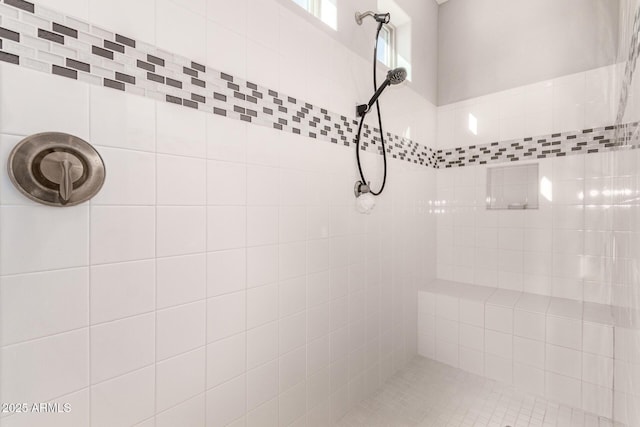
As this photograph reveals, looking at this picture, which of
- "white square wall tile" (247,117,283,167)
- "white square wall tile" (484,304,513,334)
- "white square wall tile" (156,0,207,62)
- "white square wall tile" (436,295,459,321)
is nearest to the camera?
"white square wall tile" (156,0,207,62)

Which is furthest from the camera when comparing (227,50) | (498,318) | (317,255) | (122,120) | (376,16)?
(498,318)

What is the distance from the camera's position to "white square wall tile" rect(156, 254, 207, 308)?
0.95 metres

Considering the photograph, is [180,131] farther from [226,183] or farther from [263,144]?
[263,144]

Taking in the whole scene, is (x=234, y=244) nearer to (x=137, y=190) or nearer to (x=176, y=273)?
(x=176, y=273)

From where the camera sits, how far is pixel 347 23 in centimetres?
167

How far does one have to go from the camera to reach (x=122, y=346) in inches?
34.3

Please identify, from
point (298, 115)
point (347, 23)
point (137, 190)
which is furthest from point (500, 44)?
point (137, 190)

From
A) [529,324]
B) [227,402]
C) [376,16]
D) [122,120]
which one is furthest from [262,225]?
[529,324]

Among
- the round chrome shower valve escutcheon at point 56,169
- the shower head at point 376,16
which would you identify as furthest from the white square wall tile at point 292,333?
the shower head at point 376,16

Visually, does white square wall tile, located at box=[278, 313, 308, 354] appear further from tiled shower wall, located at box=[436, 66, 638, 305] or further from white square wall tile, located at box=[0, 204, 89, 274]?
tiled shower wall, located at box=[436, 66, 638, 305]

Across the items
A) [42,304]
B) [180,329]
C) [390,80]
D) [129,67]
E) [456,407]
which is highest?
[390,80]

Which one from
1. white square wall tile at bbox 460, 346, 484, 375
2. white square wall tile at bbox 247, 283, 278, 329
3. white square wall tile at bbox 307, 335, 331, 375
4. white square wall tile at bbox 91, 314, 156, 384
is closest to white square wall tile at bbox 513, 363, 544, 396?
white square wall tile at bbox 460, 346, 484, 375

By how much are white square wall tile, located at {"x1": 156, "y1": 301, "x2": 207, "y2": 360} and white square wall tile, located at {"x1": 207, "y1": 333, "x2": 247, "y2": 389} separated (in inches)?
2.9

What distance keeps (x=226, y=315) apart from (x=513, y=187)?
240 centimetres
